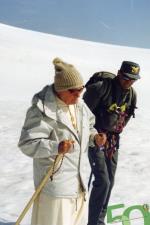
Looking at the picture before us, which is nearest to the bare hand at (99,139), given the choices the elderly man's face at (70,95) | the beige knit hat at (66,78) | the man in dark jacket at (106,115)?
the elderly man's face at (70,95)

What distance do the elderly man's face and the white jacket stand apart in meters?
0.07

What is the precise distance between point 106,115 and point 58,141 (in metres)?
1.47

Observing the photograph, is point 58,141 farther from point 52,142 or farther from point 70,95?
point 70,95

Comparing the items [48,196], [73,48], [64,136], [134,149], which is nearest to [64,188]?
[48,196]

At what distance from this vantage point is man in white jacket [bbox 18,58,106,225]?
3.71 m

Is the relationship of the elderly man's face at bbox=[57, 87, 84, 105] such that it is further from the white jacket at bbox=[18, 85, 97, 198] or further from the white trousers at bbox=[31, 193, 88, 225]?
the white trousers at bbox=[31, 193, 88, 225]

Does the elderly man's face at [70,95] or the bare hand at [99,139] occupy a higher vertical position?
the elderly man's face at [70,95]

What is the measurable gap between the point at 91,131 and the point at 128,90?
3.86 ft

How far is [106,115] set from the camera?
17.1ft

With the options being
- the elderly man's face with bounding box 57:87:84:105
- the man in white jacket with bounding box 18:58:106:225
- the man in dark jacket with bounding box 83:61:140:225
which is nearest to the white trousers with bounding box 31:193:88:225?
the man in white jacket with bounding box 18:58:106:225

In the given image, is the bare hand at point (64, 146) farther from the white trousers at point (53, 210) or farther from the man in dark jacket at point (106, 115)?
the man in dark jacket at point (106, 115)

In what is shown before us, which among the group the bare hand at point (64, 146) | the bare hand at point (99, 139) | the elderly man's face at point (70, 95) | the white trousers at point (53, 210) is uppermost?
the elderly man's face at point (70, 95)

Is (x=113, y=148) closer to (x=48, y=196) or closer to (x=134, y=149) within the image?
(x=48, y=196)

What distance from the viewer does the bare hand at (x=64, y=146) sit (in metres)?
3.56
